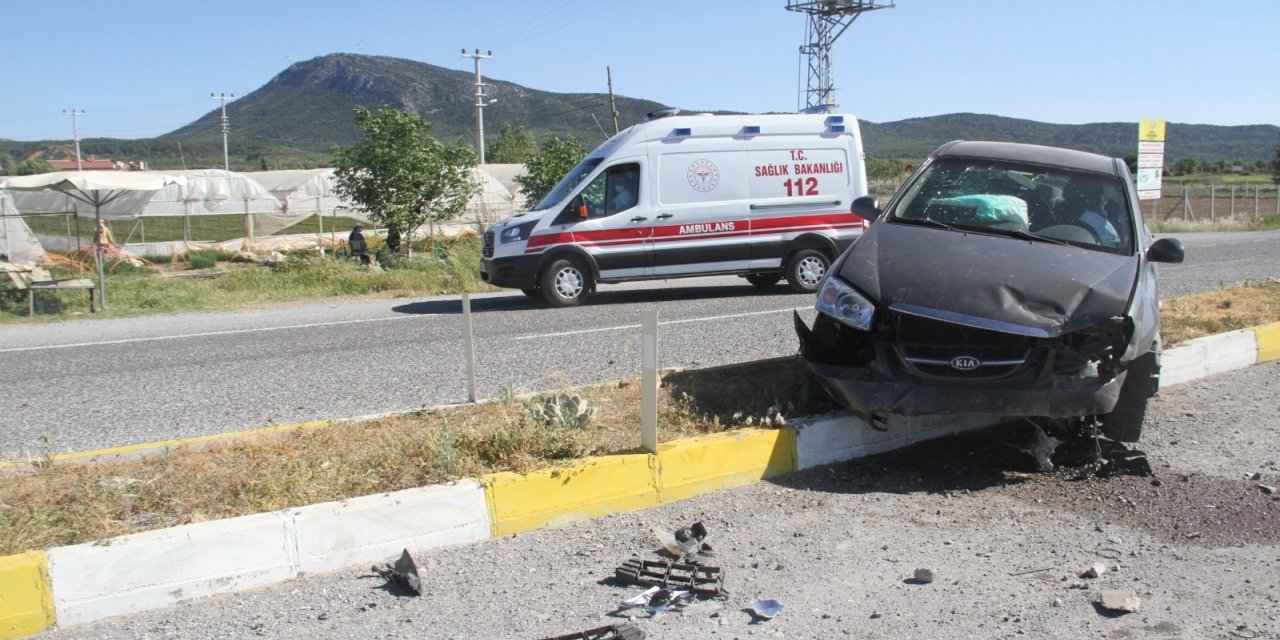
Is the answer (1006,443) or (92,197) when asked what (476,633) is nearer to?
(1006,443)

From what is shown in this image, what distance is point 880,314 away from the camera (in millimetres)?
5344

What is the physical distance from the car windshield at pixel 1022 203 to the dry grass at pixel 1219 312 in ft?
5.95

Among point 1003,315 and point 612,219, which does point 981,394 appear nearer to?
point 1003,315

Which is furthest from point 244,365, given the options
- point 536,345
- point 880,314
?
point 880,314

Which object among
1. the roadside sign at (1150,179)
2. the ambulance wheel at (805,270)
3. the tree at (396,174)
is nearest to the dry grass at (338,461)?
the ambulance wheel at (805,270)

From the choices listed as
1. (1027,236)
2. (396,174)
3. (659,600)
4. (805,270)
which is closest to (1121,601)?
(659,600)

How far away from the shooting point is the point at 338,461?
511cm

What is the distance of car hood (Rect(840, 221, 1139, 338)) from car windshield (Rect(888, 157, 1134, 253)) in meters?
0.26

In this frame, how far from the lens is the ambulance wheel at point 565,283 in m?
13.3

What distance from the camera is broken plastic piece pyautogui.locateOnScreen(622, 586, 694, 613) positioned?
3.85 m

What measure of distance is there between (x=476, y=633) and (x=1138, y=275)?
13.5 feet

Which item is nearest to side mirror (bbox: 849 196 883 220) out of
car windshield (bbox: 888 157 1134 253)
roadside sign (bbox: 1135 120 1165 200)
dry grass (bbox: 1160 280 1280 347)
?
car windshield (bbox: 888 157 1134 253)

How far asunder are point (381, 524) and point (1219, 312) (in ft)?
26.6

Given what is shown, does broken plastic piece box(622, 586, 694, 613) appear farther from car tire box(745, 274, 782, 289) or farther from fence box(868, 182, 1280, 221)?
fence box(868, 182, 1280, 221)
